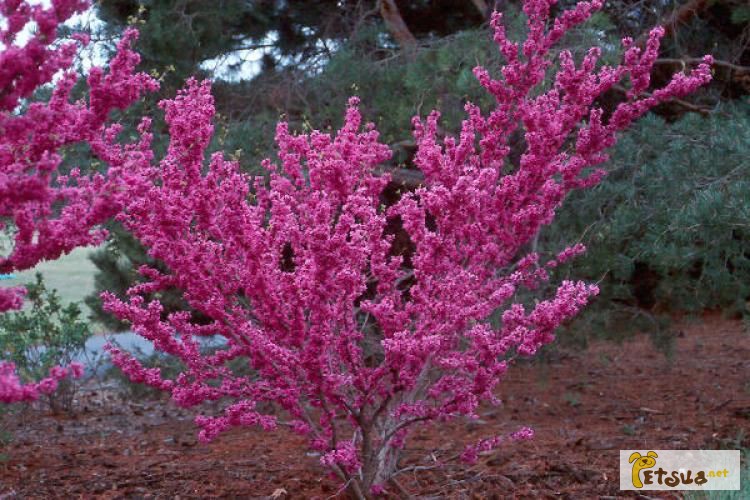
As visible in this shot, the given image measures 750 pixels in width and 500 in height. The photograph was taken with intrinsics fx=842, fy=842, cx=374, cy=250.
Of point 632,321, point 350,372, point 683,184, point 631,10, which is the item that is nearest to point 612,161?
point 683,184

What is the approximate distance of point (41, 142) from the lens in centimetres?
230

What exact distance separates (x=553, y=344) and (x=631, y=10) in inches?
121

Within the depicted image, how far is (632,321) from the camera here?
6.53 meters

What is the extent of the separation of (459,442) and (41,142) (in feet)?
12.6

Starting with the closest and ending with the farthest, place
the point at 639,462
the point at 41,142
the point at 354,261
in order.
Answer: the point at 41,142 → the point at 354,261 → the point at 639,462

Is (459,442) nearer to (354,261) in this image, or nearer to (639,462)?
(639,462)

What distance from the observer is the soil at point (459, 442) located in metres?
4.17

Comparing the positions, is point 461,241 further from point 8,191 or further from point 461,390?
point 8,191

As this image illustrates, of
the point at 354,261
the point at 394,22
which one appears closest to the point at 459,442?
the point at 354,261

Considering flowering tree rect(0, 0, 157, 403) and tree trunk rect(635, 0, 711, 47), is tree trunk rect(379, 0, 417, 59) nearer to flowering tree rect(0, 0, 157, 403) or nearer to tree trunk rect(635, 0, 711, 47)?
tree trunk rect(635, 0, 711, 47)

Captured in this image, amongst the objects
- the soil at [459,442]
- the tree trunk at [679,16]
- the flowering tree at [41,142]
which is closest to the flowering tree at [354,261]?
the flowering tree at [41,142]

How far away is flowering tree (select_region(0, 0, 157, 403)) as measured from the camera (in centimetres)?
208

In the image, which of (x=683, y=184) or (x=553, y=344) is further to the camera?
(x=553, y=344)

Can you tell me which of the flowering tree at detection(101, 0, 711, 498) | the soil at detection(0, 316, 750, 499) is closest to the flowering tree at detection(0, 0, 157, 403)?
the flowering tree at detection(101, 0, 711, 498)
